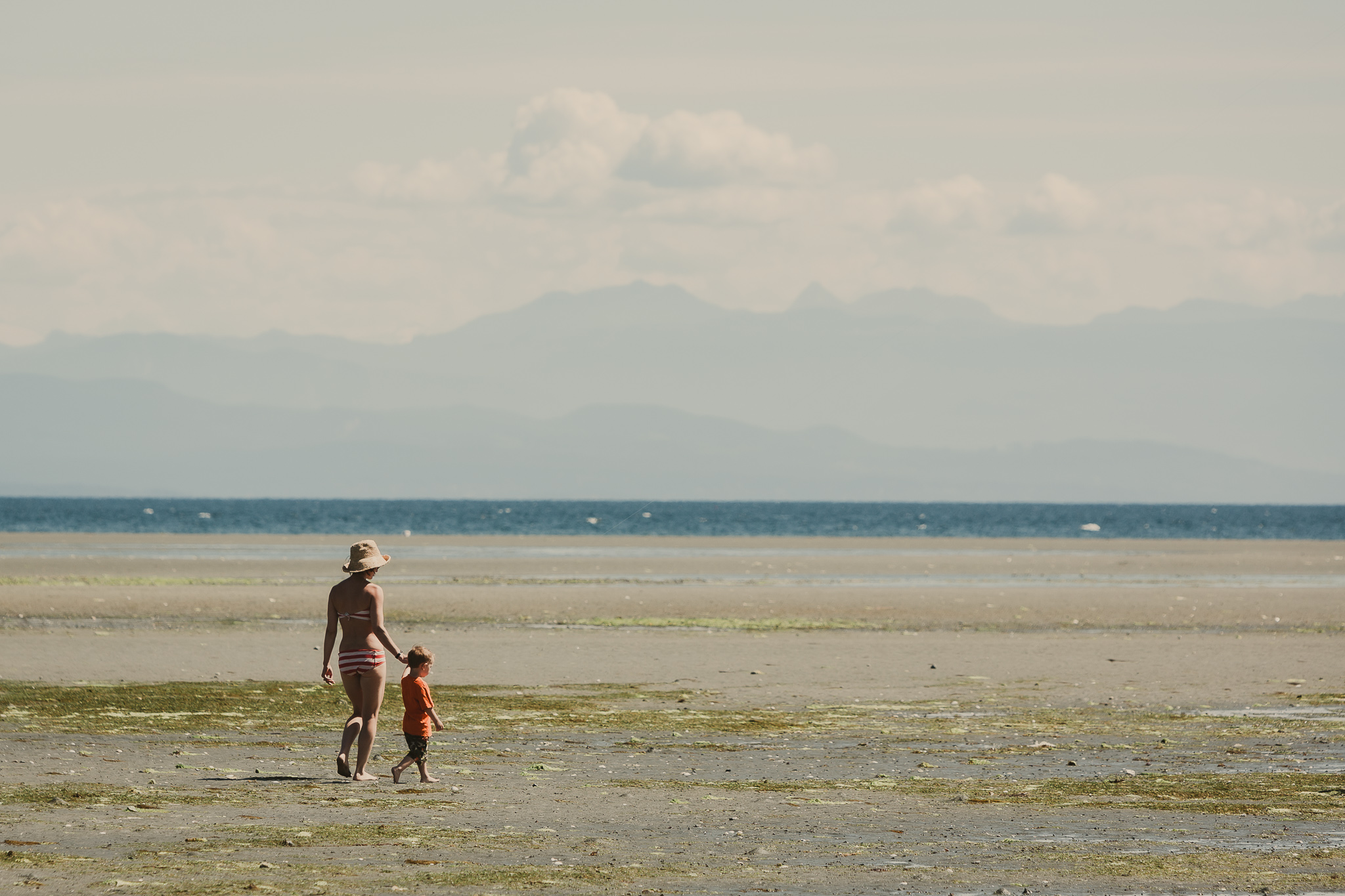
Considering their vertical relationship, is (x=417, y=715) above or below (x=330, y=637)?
below

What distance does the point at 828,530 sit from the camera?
121312 millimetres

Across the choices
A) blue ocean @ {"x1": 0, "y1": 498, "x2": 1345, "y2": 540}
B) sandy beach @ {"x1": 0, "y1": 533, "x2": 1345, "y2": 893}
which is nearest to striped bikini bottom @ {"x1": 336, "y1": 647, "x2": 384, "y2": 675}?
sandy beach @ {"x1": 0, "y1": 533, "x2": 1345, "y2": 893}

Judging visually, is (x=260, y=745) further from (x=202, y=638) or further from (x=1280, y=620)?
(x=1280, y=620)

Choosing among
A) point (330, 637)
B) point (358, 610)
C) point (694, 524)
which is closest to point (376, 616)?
point (358, 610)

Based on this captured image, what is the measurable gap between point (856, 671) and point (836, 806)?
10.7m

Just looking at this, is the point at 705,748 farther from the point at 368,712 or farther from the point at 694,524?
the point at 694,524

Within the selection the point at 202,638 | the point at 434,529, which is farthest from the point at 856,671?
the point at 434,529

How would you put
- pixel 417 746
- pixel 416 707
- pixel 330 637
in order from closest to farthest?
pixel 417 746
pixel 416 707
pixel 330 637

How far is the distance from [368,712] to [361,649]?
0.54m

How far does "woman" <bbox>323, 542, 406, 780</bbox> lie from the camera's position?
13.7m

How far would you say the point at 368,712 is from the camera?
1366 centimetres

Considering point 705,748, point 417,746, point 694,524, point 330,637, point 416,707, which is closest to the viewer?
point 417,746

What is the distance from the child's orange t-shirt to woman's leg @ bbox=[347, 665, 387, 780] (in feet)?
0.76

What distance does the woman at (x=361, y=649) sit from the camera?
13.7 meters
